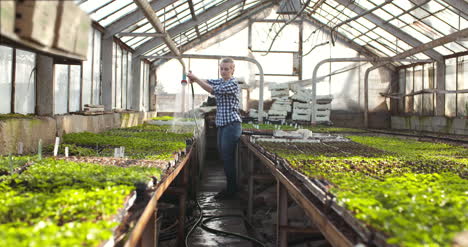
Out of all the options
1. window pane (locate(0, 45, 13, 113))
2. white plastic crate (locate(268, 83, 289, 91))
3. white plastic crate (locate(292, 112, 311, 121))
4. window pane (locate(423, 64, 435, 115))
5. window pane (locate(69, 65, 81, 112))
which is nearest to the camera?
window pane (locate(0, 45, 13, 113))

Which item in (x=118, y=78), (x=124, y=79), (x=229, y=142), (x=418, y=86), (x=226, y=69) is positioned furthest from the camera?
(x=418, y=86)

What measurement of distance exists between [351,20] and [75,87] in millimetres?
7115

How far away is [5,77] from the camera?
506 centimetres

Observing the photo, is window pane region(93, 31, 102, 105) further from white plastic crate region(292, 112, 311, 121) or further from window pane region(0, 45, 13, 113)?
white plastic crate region(292, 112, 311, 121)

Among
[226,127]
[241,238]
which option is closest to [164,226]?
[241,238]

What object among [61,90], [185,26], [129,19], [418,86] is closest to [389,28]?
[418,86]

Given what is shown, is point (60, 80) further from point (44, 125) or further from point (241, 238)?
point (241, 238)

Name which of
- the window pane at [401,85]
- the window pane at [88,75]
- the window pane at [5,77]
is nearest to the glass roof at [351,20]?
the window pane at [88,75]

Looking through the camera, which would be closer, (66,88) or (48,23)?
(48,23)

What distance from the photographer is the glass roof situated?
9.10 meters

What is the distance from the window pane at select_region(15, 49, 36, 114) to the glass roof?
237cm

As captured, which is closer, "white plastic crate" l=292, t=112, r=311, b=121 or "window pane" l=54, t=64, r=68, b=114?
"window pane" l=54, t=64, r=68, b=114

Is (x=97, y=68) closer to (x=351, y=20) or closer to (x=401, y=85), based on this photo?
(x=351, y=20)

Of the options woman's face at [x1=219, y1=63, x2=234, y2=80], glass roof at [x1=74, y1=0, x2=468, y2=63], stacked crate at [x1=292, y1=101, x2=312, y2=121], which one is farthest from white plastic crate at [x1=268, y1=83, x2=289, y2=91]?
woman's face at [x1=219, y1=63, x2=234, y2=80]
